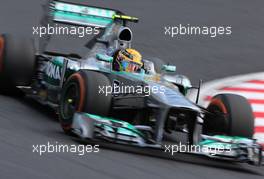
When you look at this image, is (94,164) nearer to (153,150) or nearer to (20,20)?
(153,150)

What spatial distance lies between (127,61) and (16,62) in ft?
5.31

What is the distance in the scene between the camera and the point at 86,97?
7602 millimetres

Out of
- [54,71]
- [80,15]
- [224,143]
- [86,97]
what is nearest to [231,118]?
[224,143]

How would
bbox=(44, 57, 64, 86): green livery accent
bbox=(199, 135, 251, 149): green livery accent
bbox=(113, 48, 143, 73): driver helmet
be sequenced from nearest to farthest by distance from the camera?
bbox=(199, 135, 251, 149): green livery accent → bbox=(113, 48, 143, 73): driver helmet → bbox=(44, 57, 64, 86): green livery accent

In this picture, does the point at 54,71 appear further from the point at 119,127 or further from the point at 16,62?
the point at 119,127

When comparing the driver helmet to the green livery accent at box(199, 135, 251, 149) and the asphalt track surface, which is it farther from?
the green livery accent at box(199, 135, 251, 149)

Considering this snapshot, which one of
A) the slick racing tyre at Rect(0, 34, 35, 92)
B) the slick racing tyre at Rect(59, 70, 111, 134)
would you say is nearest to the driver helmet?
the slick racing tyre at Rect(59, 70, 111, 134)

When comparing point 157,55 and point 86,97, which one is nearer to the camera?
point 86,97

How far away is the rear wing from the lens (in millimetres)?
10336

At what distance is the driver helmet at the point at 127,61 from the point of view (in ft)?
29.0

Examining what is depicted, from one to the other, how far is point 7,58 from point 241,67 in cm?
534

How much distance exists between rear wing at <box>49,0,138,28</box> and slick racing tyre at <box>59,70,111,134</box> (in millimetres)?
2467

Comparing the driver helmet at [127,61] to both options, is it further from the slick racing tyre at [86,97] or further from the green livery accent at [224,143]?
the green livery accent at [224,143]

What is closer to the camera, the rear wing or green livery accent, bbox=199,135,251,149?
green livery accent, bbox=199,135,251,149
